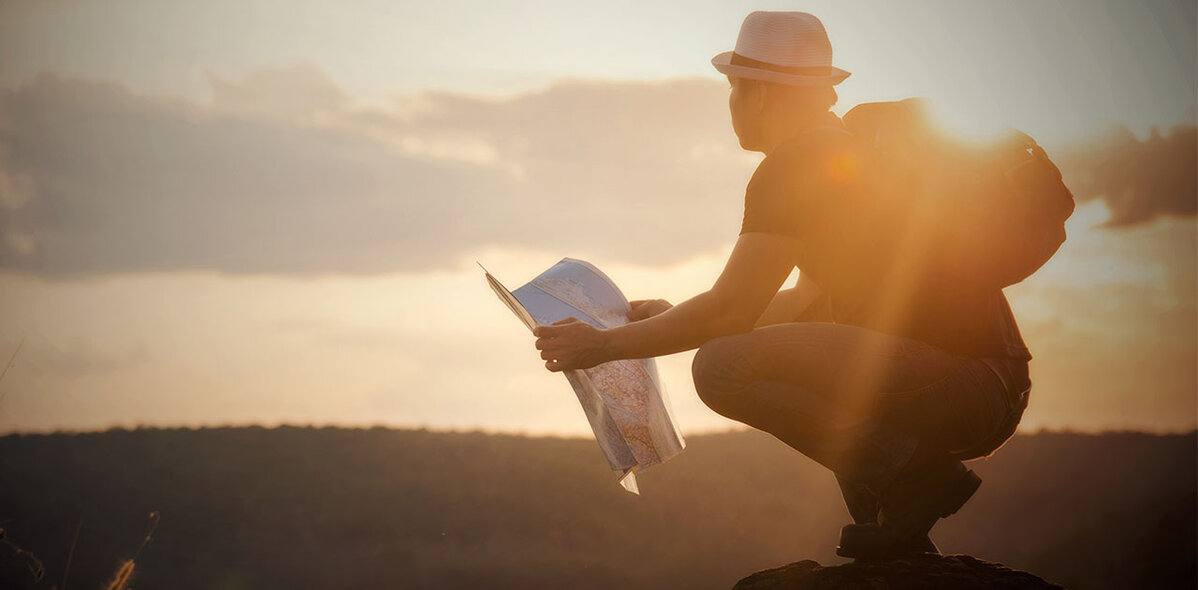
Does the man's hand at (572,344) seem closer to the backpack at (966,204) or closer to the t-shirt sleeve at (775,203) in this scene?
the t-shirt sleeve at (775,203)

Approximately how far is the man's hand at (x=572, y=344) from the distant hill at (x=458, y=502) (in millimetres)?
14755

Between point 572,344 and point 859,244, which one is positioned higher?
point 859,244

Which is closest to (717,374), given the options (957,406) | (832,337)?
(832,337)

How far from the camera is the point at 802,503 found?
23156mm

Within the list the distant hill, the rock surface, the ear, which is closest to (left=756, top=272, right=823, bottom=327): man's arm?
the ear

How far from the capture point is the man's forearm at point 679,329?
2.99 m

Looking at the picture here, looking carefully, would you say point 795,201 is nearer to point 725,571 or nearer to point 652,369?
point 652,369

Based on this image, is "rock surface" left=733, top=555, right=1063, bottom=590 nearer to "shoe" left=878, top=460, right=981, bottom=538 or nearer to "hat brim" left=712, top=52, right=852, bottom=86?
"shoe" left=878, top=460, right=981, bottom=538

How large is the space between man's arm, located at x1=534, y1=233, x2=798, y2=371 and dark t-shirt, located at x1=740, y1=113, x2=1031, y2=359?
0.07 m

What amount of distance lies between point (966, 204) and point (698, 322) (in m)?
0.97

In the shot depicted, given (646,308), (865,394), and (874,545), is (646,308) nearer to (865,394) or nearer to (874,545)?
(865,394)

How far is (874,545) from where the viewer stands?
10.4ft

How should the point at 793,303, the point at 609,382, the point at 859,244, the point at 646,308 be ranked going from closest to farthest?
the point at 859,244, the point at 609,382, the point at 646,308, the point at 793,303

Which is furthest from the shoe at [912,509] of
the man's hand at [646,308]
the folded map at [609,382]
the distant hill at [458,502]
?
the distant hill at [458,502]
